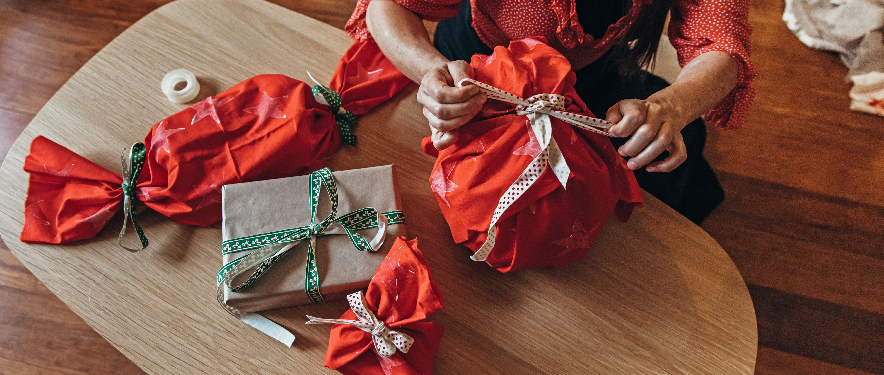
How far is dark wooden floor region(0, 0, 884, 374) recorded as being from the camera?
1.18 meters

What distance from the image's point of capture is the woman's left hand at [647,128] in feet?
2.05

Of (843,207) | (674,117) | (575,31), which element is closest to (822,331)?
(843,207)

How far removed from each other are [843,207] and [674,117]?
0.97m

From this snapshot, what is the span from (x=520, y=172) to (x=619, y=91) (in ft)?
1.49

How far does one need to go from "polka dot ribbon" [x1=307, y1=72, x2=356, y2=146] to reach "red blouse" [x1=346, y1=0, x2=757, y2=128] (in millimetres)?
190

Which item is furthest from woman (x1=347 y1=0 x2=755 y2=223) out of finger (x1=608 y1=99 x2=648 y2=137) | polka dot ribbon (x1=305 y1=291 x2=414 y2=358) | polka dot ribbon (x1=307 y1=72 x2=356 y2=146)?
polka dot ribbon (x1=305 y1=291 x2=414 y2=358)

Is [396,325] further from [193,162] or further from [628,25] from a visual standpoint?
[628,25]

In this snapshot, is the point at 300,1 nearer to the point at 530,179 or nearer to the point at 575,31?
the point at 575,31

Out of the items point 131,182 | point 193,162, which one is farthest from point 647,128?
point 131,182

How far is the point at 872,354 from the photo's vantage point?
1.16m

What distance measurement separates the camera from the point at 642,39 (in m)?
0.77

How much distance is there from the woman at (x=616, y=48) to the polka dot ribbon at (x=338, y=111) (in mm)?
127

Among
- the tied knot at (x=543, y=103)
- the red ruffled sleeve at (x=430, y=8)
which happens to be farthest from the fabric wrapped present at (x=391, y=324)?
the red ruffled sleeve at (x=430, y=8)

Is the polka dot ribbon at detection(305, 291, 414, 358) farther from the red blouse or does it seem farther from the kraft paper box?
the red blouse
